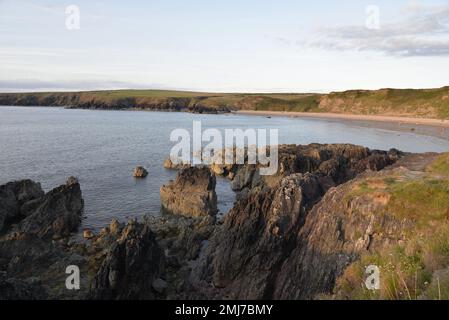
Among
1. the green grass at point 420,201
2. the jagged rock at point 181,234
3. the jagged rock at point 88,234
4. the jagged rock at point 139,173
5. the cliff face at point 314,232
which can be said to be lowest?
the jagged rock at point 88,234

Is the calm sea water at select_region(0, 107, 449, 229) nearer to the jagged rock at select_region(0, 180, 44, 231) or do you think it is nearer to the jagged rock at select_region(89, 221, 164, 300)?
the jagged rock at select_region(0, 180, 44, 231)

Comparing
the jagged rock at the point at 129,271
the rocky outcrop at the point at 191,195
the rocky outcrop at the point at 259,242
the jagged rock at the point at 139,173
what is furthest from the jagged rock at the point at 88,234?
the jagged rock at the point at 139,173

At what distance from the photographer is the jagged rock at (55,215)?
3381 centimetres

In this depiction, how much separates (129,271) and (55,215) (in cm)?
1772

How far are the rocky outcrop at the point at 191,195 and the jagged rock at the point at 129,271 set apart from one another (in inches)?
665

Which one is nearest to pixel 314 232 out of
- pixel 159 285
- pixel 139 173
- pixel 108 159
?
pixel 159 285

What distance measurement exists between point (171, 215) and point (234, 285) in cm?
1963

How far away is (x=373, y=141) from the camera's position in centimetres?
9250

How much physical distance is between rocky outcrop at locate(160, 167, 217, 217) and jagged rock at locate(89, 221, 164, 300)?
16.9 metres

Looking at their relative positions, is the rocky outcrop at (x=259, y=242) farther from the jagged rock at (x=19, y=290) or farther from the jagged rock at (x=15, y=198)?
the jagged rock at (x=15, y=198)

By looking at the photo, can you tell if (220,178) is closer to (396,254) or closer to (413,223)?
(413,223)

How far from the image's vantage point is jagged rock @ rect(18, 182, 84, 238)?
33.8m

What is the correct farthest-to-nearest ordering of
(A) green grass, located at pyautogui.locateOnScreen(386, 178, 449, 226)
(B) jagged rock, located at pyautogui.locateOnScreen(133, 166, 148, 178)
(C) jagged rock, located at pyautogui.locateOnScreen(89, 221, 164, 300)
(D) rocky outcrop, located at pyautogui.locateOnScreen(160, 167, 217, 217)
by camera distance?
(B) jagged rock, located at pyautogui.locateOnScreen(133, 166, 148, 178) < (D) rocky outcrop, located at pyautogui.locateOnScreen(160, 167, 217, 217) < (C) jagged rock, located at pyautogui.locateOnScreen(89, 221, 164, 300) < (A) green grass, located at pyautogui.locateOnScreen(386, 178, 449, 226)

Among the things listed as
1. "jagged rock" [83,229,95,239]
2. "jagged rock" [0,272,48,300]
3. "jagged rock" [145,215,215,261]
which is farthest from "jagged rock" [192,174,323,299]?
"jagged rock" [83,229,95,239]
